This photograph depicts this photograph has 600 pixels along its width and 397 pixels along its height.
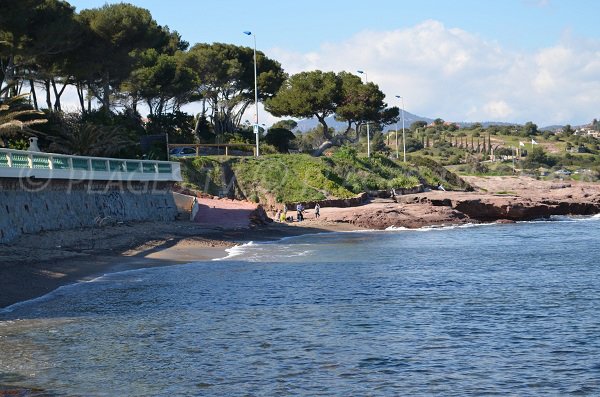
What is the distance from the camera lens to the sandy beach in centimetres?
2792

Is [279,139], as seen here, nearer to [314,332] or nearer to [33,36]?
[33,36]

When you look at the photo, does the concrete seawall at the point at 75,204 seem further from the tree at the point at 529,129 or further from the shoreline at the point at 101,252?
the tree at the point at 529,129

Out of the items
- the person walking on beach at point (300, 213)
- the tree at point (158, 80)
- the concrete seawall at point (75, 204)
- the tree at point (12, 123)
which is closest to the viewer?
the concrete seawall at point (75, 204)

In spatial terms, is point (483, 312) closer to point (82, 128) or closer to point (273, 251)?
point (273, 251)

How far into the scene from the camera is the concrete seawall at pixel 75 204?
30.5 meters

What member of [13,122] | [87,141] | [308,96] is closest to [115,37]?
[87,141]

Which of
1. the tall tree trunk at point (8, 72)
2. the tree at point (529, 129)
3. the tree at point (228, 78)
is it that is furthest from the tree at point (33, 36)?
the tree at point (529, 129)

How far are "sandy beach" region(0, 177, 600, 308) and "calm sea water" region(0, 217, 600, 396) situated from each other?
1.37m

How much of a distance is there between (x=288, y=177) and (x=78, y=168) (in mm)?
32008

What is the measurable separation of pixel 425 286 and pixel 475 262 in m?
8.79

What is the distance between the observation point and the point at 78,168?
36625mm

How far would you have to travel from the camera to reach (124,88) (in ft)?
249

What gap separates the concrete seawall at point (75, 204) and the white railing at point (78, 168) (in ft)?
0.96

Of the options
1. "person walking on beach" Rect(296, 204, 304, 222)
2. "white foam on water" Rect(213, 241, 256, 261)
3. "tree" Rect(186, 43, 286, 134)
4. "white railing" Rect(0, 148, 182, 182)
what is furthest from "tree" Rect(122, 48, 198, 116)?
"white foam on water" Rect(213, 241, 256, 261)
